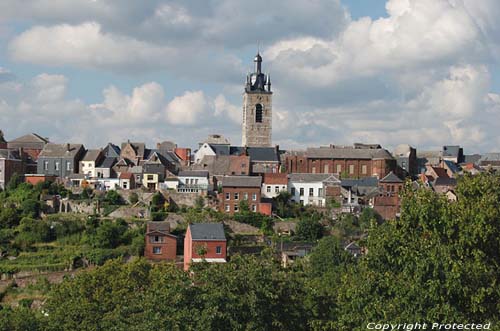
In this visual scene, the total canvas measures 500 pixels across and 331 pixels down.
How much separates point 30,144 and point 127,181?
16482 millimetres

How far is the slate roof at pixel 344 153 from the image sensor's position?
7381 cm

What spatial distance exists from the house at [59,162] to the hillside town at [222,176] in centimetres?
9

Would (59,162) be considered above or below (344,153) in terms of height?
below

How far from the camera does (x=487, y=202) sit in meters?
20.2

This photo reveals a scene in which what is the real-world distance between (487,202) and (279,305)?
21.7 ft

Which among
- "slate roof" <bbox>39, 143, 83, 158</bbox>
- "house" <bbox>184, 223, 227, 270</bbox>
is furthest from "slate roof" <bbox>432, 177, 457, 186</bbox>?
"slate roof" <bbox>39, 143, 83, 158</bbox>

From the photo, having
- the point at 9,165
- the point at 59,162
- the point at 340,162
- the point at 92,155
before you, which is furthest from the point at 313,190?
the point at 9,165

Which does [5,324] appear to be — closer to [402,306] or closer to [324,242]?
[402,306]

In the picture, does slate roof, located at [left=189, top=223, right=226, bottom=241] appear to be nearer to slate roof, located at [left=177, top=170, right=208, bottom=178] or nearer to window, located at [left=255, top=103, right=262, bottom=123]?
slate roof, located at [left=177, top=170, right=208, bottom=178]

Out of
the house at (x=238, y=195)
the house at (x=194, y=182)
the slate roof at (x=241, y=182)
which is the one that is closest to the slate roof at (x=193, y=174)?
the house at (x=194, y=182)

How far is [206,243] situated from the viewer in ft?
153

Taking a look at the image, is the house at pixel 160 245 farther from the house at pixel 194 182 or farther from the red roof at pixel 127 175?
the red roof at pixel 127 175

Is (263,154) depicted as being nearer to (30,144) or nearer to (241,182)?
(241,182)

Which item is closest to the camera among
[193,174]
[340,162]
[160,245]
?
[160,245]
